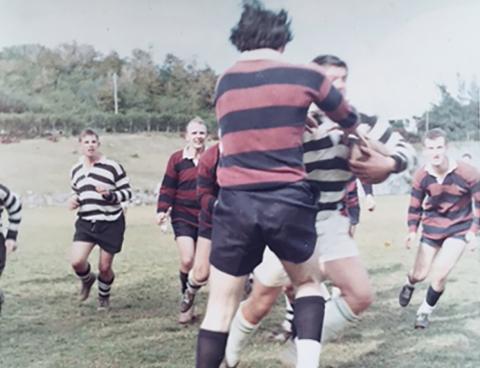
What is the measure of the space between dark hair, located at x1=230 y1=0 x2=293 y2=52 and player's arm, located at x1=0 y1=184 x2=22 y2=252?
2.43 feet

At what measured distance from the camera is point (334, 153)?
69.4 inches

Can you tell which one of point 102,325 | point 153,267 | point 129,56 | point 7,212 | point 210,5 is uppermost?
point 210,5

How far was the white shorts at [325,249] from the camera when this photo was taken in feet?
5.76

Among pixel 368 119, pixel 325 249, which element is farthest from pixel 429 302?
pixel 368 119

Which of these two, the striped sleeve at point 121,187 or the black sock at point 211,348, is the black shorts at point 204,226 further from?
the black sock at point 211,348

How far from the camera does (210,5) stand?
6.37 feet

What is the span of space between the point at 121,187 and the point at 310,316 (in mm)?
696

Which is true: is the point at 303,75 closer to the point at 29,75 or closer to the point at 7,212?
the point at 29,75

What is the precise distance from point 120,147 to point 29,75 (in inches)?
12.4

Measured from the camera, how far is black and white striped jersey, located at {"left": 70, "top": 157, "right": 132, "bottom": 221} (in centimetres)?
196

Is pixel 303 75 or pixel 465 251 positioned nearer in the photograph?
pixel 303 75

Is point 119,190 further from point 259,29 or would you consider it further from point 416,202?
point 416,202

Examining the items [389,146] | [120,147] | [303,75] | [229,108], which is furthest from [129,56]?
[389,146]

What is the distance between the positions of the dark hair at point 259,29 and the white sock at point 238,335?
666mm
